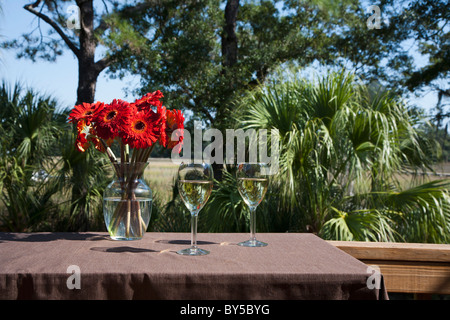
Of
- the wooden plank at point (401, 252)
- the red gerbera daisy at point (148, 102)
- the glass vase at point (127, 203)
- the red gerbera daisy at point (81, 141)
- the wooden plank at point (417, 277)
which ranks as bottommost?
the wooden plank at point (417, 277)

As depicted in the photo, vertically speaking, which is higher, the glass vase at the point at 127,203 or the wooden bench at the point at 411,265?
the glass vase at the point at 127,203

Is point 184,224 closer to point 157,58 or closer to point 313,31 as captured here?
point 157,58

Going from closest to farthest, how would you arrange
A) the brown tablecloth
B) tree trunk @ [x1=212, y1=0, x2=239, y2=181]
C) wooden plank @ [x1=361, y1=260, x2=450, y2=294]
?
the brown tablecloth < wooden plank @ [x1=361, y1=260, x2=450, y2=294] < tree trunk @ [x1=212, y1=0, x2=239, y2=181]

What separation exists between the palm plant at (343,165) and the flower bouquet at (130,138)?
1812 millimetres

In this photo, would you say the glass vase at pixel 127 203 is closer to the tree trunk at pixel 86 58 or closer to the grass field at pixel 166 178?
the grass field at pixel 166 178

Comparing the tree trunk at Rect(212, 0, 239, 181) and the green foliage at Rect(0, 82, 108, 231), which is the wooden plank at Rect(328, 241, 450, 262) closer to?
the green foliage at Rect(0, 82, 108, 231)

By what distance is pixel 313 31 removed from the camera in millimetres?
9531

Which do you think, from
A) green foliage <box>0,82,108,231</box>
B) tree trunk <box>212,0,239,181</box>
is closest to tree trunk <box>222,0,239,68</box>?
tree trunk <box>212,0,239,181</box>

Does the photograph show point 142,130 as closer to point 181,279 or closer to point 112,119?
point 112,119

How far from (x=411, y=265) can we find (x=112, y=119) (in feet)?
3.79

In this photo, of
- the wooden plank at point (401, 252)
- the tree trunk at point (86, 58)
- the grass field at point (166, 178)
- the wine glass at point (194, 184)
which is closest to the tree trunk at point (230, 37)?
the grass field at point (166, 178)

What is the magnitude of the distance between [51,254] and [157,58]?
6.81 metres

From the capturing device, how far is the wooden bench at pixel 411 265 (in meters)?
1.55

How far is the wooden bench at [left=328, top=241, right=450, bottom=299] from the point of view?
5.10 ft
